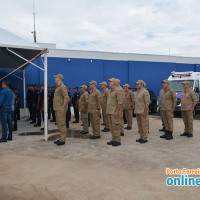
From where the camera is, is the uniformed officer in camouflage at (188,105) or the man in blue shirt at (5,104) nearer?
the man in blue shirt at (5,104)

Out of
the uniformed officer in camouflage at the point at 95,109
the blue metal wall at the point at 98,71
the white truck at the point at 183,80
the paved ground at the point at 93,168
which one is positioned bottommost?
the paved ground at the point at 93,168

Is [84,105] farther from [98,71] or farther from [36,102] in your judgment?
[98,71]

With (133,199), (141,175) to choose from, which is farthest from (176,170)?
(133,199)

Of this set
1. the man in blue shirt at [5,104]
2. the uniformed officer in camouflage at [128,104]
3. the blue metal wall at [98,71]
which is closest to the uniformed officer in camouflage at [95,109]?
the uniformed officer in camouflage at [128,104]

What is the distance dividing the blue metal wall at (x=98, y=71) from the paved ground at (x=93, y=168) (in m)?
7.98

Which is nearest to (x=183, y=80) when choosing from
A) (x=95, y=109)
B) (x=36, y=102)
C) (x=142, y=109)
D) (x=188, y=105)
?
(x=188, y=105)

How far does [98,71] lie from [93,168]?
12213 millimetres

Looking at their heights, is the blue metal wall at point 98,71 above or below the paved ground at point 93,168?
above

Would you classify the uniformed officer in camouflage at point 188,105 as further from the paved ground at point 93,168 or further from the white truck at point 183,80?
the white truck at point 183,80

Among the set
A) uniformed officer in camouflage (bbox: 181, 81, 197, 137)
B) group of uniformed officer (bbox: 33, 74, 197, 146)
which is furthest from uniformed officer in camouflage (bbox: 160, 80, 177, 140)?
uniformed officer in camouflage (bbox: 181, 81, 197, 137)

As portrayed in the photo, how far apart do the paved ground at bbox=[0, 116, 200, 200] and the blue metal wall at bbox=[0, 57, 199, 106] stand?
798 centimetres

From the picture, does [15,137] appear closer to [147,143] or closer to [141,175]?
[147,143]

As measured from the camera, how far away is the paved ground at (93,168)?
356 cm

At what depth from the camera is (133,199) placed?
132 inches
